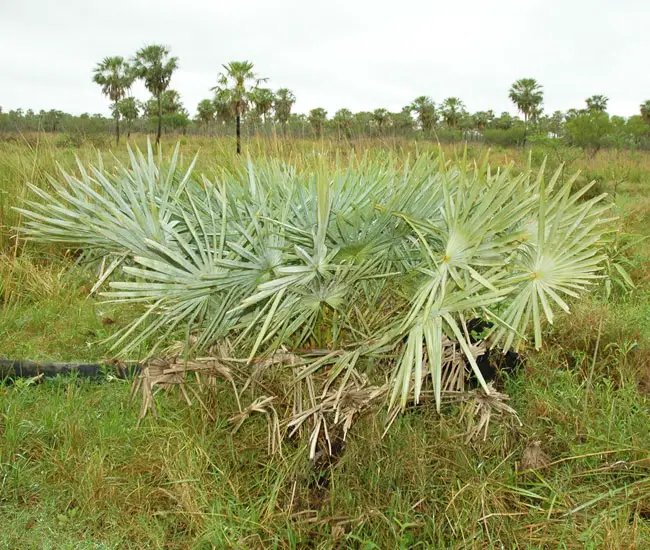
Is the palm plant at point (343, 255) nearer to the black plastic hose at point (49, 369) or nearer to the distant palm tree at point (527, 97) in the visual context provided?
the black plastic hose at point (49, 369)

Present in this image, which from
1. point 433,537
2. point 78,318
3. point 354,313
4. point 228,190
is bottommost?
point 433,537

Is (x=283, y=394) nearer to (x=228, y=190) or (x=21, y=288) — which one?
(x=228, y=190)

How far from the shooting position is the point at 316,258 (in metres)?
1.28

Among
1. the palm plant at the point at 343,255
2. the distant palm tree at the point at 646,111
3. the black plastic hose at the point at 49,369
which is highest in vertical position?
the distant palm tree at the point at 646,111

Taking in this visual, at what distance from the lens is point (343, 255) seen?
1.37 meters

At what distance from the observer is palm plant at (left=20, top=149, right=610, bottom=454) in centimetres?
124

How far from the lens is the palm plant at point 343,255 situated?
124cm

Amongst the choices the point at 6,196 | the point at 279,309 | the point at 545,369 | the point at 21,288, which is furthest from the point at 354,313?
the point at 6,196

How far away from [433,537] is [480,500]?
187 millimetres

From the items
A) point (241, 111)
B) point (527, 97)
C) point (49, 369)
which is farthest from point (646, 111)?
point (49, 369)

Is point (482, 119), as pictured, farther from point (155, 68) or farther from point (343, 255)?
point (343, 255)

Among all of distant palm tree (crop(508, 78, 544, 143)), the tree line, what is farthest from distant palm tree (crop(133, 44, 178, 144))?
distant palm tree (crop(508, 78, 544, 143))

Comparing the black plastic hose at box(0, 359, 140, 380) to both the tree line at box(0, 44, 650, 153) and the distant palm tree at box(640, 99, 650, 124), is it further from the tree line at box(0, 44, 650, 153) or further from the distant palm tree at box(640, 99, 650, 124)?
the distant palm tree at box(640, 99, 650, 124)

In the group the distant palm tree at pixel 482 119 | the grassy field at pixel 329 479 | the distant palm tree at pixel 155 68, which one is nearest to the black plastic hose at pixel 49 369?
the grassy field at pixel 329 479
